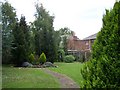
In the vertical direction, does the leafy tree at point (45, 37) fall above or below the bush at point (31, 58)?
above

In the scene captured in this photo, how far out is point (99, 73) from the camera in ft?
7.69

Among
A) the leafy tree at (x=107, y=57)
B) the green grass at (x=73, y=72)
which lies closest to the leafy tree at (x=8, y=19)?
the green grass at (x=73, y=72)

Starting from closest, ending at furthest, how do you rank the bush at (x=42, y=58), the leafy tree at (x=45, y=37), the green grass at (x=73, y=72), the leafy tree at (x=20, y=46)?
the green grass at (x=73, y=72) → the leafy tree at (x=20, y=46) → the bush at (x=42, y=58) → the leafy tree at (x=45, y=37)

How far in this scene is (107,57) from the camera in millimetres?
2326

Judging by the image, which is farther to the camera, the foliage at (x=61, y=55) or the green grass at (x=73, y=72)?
the foliage at (x=61, y=55)

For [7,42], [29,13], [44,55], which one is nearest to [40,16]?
[29,13]

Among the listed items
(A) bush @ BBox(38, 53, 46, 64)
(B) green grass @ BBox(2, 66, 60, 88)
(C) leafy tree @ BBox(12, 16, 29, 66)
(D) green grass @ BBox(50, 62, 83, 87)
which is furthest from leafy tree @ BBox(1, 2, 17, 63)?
(B) green grass @ BBox(2, 66, 60, 88)

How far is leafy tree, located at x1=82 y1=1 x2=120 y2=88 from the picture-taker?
228 cm

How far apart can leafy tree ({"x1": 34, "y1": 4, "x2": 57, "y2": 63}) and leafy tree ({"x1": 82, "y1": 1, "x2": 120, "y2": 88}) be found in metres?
18.5

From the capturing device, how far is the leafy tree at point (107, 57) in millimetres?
2283

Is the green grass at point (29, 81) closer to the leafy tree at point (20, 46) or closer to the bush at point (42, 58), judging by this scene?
the leafy tree at point (20, 46)

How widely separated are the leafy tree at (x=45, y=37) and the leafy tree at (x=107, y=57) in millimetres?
18539

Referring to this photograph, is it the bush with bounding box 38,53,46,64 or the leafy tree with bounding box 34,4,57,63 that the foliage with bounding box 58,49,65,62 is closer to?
the leafy tree with bounding box 34,4,57,63

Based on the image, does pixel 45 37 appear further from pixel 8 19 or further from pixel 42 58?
pixel 8 19
